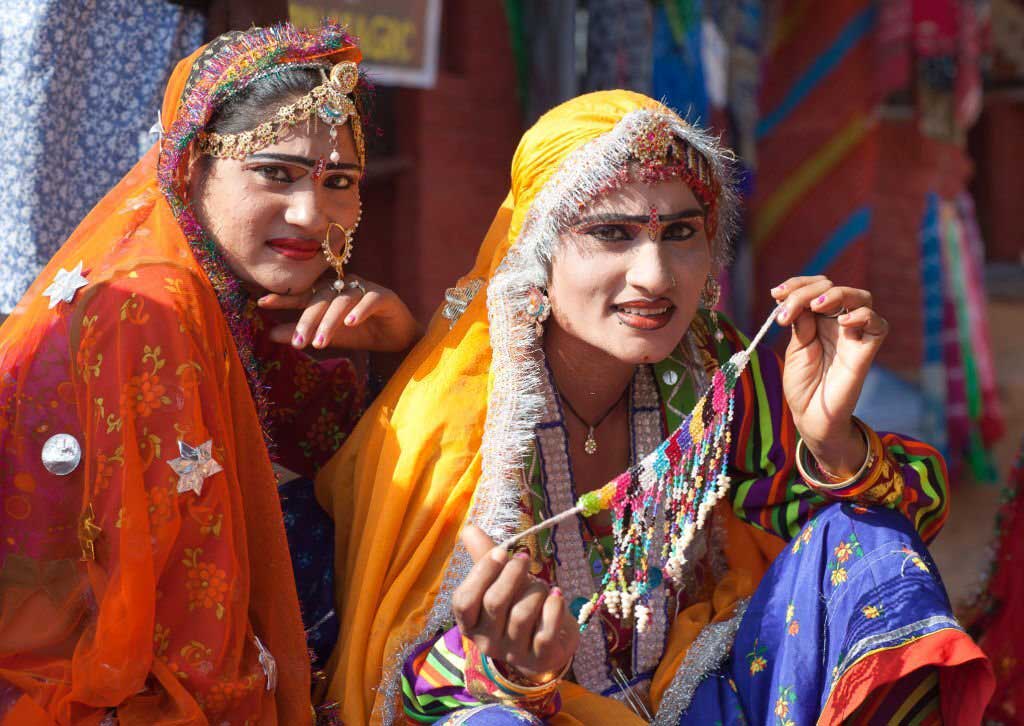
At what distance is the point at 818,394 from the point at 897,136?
498 centimetres

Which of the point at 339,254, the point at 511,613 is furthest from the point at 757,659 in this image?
the point at 339,254

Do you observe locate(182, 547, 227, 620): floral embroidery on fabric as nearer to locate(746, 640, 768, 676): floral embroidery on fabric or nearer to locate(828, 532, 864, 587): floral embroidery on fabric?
locate(746, 640, 768, 676): floral embroidery on fabric

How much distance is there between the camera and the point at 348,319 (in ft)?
8.96

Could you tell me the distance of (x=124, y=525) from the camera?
2328mm

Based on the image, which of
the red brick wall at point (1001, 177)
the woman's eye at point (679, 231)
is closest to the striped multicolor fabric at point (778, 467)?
the woman's eye at point (679, 231)

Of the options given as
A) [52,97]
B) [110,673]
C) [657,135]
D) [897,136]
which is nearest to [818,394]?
[657,135]

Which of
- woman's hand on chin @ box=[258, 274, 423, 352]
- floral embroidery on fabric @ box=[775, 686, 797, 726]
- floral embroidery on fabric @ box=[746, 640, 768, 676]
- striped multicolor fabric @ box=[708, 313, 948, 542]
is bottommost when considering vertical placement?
floral embroidery on fabric @ box=[775, 686, 797, 726]

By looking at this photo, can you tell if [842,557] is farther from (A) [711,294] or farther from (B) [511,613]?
(B) [511,613]

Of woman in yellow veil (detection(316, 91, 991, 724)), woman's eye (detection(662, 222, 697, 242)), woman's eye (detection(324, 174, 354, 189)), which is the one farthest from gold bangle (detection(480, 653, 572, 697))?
woman's eye (detection(324, 174, 354, 189))

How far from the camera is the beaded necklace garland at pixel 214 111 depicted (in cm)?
268

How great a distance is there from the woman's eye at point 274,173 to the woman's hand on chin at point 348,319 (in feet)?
0.85

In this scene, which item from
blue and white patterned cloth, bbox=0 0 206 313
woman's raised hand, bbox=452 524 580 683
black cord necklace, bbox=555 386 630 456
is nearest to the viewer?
woman's raised hand, bbox=452 524 580 683

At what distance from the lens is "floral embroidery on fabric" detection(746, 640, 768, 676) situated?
2.61 meters

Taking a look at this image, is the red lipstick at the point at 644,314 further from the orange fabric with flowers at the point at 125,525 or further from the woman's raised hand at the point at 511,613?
the orange fabric with flowers at the point at 125,525
